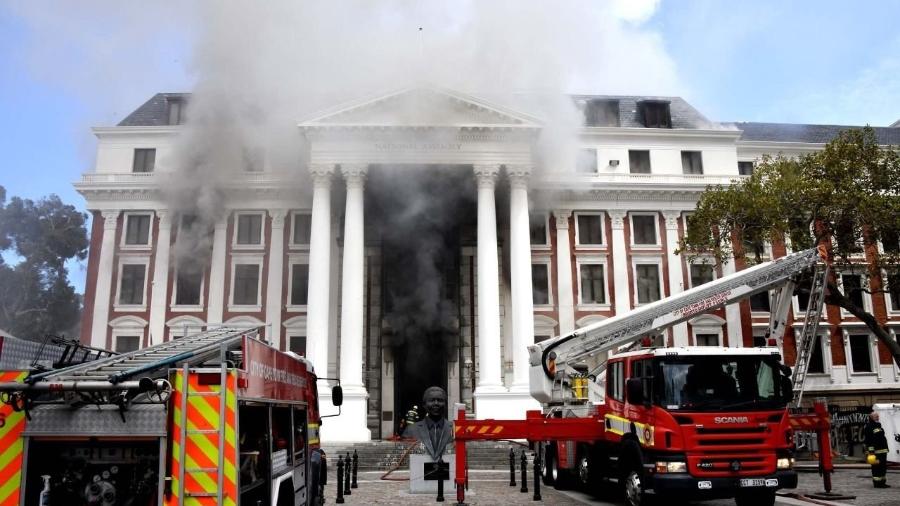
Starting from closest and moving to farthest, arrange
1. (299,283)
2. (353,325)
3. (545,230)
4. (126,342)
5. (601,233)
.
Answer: (353,325)
(126,342)
(299,283)
(545,230)
(601,233)

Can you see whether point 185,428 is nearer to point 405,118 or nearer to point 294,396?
point 294,396

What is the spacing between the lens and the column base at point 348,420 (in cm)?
2298

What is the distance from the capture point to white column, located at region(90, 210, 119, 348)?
28.7 meters

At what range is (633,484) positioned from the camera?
995 centimetres

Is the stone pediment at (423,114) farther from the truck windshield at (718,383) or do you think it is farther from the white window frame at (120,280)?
the truck windshield at (718,383)

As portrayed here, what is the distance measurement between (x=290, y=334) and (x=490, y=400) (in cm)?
962

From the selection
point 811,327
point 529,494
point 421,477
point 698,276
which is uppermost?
point 698,276

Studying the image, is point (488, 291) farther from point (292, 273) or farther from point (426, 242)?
point (292, 273)

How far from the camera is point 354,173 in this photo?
1012 inches

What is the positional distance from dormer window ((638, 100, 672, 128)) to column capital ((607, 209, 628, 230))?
16.5 ft

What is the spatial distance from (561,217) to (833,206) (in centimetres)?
1156

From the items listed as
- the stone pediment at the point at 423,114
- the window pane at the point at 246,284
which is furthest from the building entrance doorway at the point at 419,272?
the window pane at the point at 246,284

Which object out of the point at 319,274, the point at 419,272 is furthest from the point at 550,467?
the point at 419,272

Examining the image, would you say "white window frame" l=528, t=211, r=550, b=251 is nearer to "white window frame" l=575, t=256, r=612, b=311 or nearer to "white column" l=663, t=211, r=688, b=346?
"white window frame" l=575, t=256, r=612, b=311
